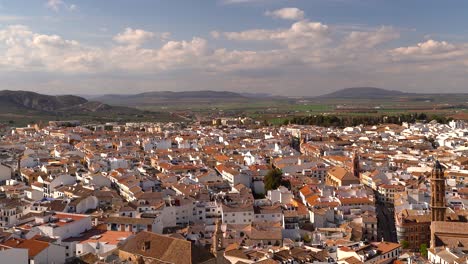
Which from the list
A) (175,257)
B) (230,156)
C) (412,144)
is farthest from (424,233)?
(412,144)

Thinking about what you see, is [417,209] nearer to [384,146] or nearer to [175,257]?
[175,257]

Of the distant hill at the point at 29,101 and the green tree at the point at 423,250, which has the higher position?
the distant hill at the point at 29,101

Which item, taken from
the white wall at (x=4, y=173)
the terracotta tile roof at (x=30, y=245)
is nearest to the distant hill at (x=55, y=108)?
the white wall at (x=4, y=173)

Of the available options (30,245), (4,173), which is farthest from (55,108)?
(30,245)

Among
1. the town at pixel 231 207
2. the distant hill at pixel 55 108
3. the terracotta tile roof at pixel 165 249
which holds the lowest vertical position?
the town at pixel 231 207

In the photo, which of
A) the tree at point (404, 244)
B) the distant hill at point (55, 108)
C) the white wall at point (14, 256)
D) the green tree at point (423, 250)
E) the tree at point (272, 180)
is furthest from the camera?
the distant hill at point (55, 108)

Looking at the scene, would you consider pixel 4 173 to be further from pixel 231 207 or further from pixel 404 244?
pixel 404 244

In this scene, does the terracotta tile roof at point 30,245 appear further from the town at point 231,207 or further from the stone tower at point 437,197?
the stone tower at point 437,197
